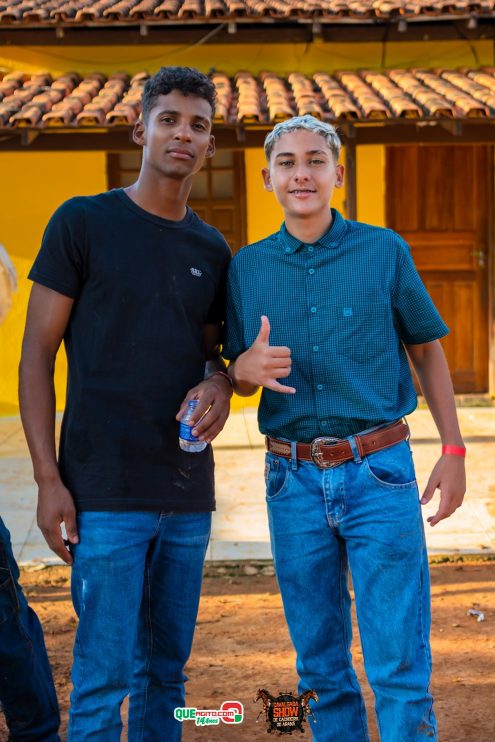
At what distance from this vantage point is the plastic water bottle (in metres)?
2.62

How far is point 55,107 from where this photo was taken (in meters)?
8.36

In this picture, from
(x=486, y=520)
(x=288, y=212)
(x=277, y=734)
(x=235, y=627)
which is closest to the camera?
(x=288, y=212)

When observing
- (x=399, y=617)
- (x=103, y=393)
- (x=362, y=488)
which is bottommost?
(x=399, y=617)

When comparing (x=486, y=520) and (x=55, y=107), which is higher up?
(x=55, y=107)

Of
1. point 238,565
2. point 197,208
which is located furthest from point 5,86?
point 238,565

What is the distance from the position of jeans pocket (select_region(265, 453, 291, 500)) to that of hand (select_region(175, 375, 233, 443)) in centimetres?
21

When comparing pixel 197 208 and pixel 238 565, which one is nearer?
pixel 238 565

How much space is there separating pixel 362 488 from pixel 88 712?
0.95 meters

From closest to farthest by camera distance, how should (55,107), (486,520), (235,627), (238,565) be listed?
(235,627) → (238,565) → (486,520) → (55,107)

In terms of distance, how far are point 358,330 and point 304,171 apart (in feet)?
1.57

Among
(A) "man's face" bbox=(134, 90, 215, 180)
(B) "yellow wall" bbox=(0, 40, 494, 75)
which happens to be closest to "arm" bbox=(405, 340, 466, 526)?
(A) "man's face" bbox=(134, 90, 215, 180)

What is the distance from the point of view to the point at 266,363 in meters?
2.58

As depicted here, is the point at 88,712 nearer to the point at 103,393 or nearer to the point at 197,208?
the point at 103,393

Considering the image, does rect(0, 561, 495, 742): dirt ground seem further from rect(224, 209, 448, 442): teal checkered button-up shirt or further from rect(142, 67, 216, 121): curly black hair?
rect(142, 67, 216, 121): curly black hair
